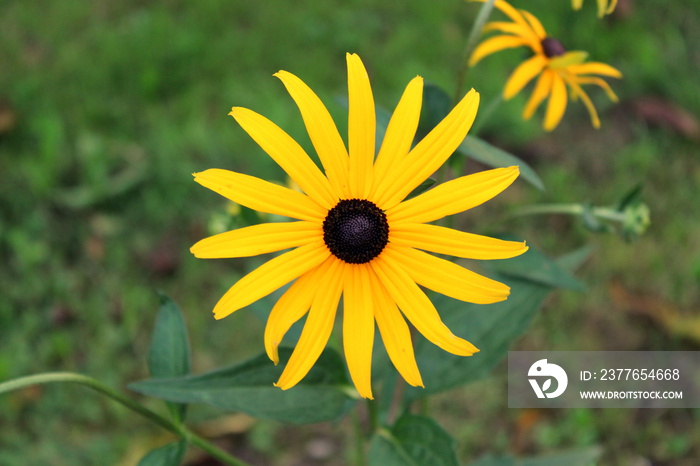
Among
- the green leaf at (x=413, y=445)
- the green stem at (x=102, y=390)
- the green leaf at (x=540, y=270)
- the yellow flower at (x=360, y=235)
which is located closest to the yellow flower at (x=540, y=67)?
the green leaf at (x=540, y=270)

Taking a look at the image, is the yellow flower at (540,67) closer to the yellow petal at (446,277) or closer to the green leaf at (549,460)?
the yellow petal at (446,277)

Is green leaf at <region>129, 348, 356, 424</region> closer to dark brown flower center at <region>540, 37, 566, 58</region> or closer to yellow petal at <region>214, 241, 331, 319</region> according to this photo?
yellow petal at <region>214, 241, 331, 319</region>

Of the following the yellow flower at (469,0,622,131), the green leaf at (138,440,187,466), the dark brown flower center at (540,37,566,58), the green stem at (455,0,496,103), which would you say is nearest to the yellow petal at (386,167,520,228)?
the green stem at (455,0,496,103)

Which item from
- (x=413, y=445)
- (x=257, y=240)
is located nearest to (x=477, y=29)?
(x=257, y=240)

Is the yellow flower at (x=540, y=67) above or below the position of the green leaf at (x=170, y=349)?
above

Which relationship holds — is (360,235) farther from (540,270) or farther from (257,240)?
(540,270)

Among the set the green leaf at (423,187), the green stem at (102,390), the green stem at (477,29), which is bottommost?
the green stem at (102,390)

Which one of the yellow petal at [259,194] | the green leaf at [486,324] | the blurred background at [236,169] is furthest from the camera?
the blurred background at [236,169]

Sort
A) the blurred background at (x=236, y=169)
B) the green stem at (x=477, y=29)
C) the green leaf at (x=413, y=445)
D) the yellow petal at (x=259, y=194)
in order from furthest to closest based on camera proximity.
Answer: the blurred background at (x=236, y=169), the green leaf at (x=413, y=445), the green stem at (x=477, y=29), the yellow petal at (x=259, y=194)
